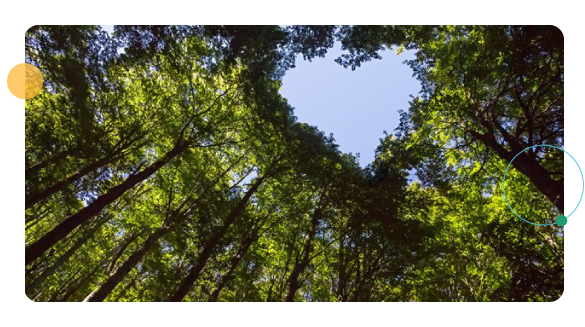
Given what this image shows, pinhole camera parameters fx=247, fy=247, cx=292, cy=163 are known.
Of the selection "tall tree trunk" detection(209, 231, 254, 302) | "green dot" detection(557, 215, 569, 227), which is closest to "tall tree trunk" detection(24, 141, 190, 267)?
"tall tree trunk" detection(209, 231, 254, 302)

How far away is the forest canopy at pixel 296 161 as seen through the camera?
22.6ft

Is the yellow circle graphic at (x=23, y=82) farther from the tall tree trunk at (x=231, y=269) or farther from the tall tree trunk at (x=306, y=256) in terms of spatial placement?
the tall tree trunk at (x=231, y=269)

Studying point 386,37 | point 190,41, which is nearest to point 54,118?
point 190,41

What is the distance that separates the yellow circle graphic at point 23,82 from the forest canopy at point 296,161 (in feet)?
9.32

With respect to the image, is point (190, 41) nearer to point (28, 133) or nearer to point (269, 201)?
point (28, 133)

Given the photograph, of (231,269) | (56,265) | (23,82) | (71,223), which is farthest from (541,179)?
(56,265)

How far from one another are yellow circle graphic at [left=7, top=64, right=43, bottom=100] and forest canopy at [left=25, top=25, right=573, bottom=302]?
9.32 feet

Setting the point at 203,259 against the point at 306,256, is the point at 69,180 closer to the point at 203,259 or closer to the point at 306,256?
the point at 203,259

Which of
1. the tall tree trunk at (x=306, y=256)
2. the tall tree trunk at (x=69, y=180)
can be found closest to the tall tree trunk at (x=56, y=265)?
the tall tree trunk at (x=69, y=180)

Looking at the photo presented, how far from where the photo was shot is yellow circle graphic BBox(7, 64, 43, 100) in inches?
123

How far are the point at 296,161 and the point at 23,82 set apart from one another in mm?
9840

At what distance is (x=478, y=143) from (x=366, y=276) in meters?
7.01

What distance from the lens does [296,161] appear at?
1237cm

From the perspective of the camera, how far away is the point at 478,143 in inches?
369
